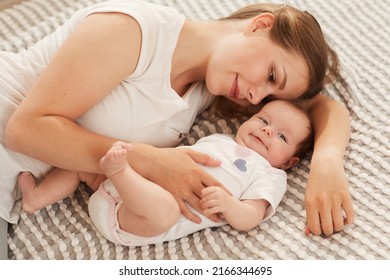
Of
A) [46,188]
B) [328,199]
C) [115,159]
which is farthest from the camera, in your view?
[46,188]

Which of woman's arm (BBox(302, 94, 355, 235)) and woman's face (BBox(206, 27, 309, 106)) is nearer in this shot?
woman's arm (BBox(302, 94, 355, 235))

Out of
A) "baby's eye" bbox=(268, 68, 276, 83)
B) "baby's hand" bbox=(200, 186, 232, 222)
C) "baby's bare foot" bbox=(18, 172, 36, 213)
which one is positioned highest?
"baby's eye" bbox=(268, 68, 276, 83)

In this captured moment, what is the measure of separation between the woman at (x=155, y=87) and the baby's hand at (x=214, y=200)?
1.3 inches

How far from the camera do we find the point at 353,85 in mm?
1530

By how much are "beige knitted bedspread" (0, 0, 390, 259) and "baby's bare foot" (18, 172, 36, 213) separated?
27 mm

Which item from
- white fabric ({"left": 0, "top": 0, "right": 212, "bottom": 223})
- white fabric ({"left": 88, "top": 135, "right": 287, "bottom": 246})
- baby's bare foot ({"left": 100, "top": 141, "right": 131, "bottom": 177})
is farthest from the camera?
white fabric ({"left": 0, "top": 0, "right": 212, "bottom": 223})

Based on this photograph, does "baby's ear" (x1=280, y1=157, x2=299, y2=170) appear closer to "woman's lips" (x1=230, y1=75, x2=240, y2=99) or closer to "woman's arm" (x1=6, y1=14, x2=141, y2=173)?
"woman's lips" (x1=230, y1=75, x2=240, y2=99)

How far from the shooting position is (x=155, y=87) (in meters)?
1.37

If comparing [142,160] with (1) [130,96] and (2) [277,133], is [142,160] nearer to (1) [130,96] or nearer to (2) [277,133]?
→ (1) [130,96]

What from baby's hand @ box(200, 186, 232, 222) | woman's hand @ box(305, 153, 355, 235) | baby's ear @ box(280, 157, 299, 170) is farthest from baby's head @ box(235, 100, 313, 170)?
baby's hand @ box(200, 186, 232, 222)

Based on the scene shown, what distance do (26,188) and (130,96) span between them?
1.01 feet

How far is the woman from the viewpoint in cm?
124

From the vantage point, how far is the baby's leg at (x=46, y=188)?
1.33 metres

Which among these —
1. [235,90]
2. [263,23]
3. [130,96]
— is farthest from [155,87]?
[263,23]
